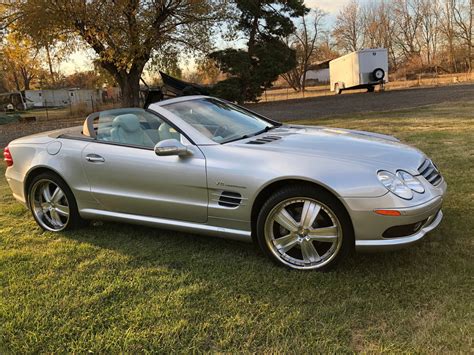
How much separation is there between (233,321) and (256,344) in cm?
27

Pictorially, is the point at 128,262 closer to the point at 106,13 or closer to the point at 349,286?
the point at 349,286

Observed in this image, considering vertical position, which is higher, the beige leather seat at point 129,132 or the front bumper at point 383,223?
the beige leather seat at point 129,132

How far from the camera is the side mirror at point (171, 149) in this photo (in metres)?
3.59

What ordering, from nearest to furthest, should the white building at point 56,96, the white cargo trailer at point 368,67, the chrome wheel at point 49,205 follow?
the chrome wheel at point 49,205 → the white cargo trailer at point 368,67 → the white building at point 56,96

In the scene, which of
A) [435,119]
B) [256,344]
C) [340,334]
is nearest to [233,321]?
[256,344]

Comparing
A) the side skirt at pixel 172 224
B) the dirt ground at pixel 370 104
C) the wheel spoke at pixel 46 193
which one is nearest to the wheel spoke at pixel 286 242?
the side skirt at pixel 172 224

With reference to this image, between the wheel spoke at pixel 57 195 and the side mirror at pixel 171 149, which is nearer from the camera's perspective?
the side mirror at pixel 171 149

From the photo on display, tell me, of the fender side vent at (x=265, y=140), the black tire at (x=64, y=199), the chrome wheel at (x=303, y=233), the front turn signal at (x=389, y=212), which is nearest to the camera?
the front turn signal at (x=389, y=212)

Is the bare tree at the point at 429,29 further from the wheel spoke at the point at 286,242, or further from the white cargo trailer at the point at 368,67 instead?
the wheel spoke at the point at 286,242

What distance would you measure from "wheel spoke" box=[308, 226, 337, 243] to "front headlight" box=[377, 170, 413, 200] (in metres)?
0.49

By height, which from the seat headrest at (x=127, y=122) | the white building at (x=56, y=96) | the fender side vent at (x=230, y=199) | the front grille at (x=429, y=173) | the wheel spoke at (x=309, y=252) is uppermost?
the white building at (x=56, y=96)

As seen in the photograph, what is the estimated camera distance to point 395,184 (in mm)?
3084

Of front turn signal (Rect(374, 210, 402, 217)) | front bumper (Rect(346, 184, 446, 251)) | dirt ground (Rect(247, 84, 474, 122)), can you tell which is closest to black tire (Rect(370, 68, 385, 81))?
dirt ground (Rect(247, 84, 474, 122))

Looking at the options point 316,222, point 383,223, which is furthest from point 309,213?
point 383,223
